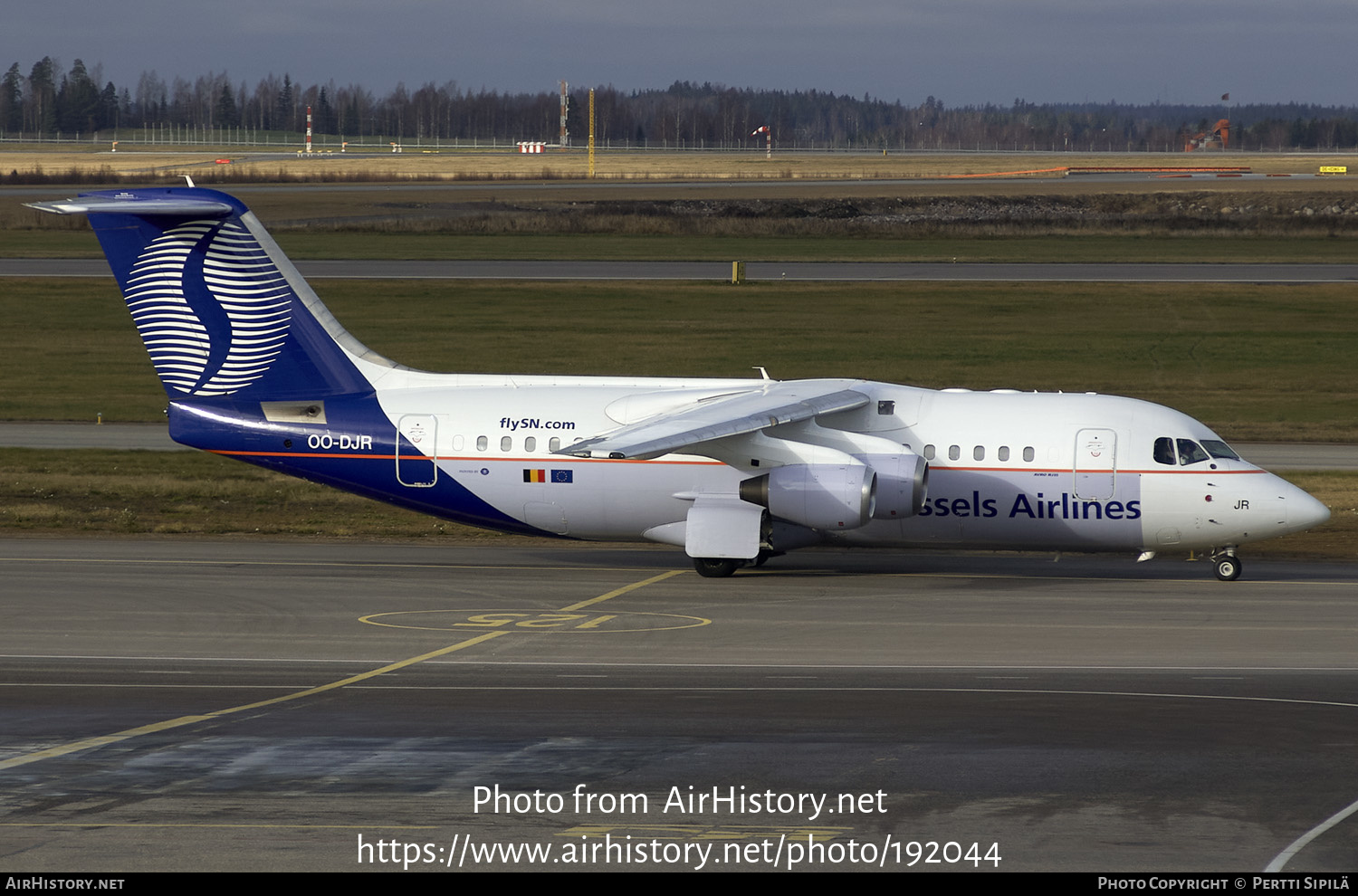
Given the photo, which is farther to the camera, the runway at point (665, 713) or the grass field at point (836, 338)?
the grass field at point (836, 338)

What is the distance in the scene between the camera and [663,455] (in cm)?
2683

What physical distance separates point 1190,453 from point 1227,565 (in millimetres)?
2211

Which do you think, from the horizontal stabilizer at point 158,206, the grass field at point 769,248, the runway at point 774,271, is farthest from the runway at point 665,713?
the grass field at point 769,248

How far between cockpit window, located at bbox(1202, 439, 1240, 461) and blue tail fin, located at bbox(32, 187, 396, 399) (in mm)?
15458

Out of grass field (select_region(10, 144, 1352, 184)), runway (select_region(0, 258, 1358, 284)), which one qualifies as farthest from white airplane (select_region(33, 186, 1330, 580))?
grass field (select_region(10, 144, 1352, 184))

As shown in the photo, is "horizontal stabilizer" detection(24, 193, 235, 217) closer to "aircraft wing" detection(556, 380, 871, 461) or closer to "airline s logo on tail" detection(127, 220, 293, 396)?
"airline s logo on tail" detection(127, 220, 293, 396)

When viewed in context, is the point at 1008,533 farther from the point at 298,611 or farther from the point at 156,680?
the point at 156,680

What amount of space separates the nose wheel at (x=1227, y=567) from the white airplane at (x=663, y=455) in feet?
0.16

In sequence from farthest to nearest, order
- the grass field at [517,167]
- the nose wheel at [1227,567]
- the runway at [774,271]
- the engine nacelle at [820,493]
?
1. the grass field at [517,167]
2. the runway at [774,271]
3. the nose wheel at [1227,567]
4. the engine nacelle at [820,493]

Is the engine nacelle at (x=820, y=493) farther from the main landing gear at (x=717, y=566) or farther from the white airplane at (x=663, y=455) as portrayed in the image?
the main landing gear at (x=717, y=566)

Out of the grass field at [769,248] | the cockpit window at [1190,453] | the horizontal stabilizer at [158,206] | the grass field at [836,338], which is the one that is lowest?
the grass field at [836,338]

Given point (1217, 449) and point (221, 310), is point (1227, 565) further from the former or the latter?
point (221, 310)

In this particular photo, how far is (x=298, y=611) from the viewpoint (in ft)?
81.5

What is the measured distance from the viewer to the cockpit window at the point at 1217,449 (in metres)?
27.8
